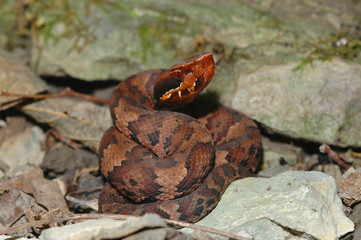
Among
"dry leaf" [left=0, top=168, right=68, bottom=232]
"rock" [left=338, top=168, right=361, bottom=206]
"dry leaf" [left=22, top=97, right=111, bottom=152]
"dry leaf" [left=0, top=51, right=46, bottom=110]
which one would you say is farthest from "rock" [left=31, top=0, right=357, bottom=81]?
"rock" [left=338, top=168, right=361, bottom=206]

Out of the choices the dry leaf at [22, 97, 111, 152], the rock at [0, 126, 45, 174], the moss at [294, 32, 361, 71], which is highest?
the moss at [294, 32, 361, 71]

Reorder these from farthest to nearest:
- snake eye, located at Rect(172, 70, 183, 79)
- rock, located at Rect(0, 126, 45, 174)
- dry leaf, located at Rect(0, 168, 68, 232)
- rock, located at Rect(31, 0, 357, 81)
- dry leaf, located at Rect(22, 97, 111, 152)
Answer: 1. rock, located at Rect(31, 0, 357, 81)
2. dry leaf, located at Rect(22, 97, 111, 152)
3. rock, located at Rect(0, 126, 45, 174)
4. snake eye, located at Rect(172, 70, 183, 79)
5. dry leaf, located at Rect(0, 168, 68, 232)

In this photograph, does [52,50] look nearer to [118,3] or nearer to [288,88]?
[118,3]

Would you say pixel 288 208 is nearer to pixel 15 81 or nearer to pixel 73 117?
pixel 73 117

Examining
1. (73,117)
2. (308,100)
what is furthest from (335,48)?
(73,117)

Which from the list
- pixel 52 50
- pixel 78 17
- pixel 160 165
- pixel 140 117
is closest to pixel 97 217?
pixel 160 165

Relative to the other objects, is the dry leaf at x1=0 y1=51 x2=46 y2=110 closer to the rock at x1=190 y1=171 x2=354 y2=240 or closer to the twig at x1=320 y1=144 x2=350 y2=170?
the rock at x1=190 y1=171 x2=354 y2=240
